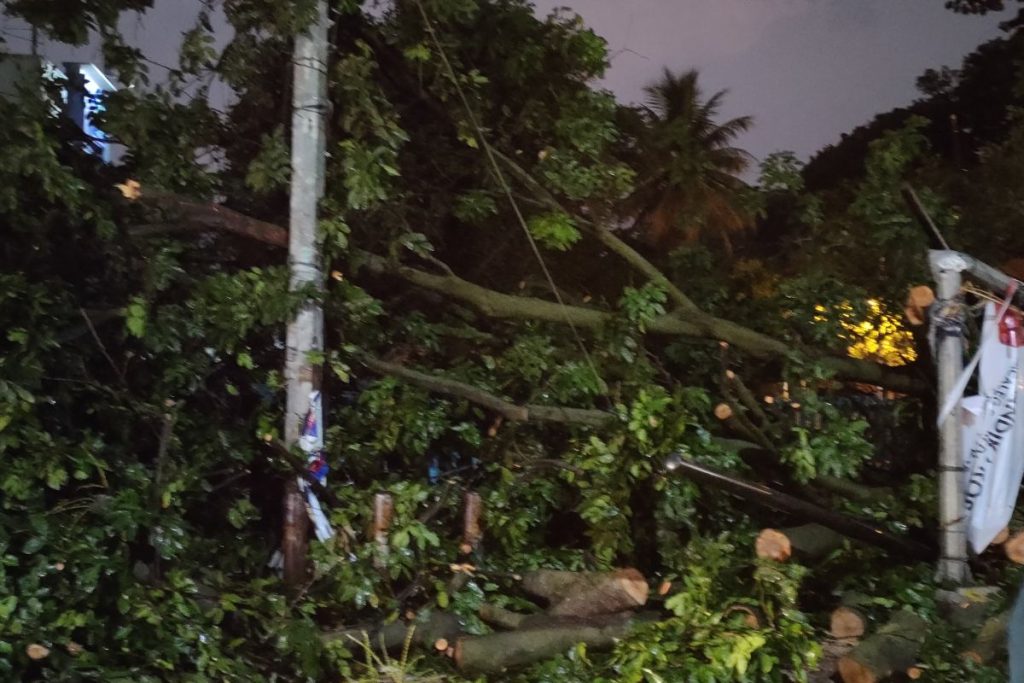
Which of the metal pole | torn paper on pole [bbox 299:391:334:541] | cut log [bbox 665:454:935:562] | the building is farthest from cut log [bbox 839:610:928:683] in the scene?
the building

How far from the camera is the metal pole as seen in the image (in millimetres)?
4066

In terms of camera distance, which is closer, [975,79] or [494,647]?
[494,647]

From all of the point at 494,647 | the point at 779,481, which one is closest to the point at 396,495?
the point at 494,647

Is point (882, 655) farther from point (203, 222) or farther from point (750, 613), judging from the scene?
point (203, 222)

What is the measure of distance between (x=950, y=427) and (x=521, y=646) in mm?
2281

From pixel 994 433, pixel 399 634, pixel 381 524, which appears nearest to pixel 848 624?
pixel 994 433

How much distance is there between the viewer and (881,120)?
53.0ft

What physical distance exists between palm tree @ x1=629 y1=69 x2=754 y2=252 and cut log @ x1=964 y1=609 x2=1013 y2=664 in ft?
11.3

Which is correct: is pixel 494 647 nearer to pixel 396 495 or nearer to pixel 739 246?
pixel 396 495

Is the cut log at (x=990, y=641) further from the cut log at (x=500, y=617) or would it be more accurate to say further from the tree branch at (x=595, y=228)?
the tree branch at (x=595, y=228)

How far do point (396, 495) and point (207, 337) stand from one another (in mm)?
1410

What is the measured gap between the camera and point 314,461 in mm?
4859

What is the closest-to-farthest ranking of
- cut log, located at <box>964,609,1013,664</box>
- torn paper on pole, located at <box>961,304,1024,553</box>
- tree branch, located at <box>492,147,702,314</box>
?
cut log, located at <box>964,609,1013,664</box>
torn paper on pole, located at <box>961,304,1024,553</box>
tree branch, located at <box>492,147,702,314</box>

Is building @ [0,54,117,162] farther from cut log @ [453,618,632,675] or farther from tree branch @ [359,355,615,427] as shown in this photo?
cut log @ [453,618,632,675]
